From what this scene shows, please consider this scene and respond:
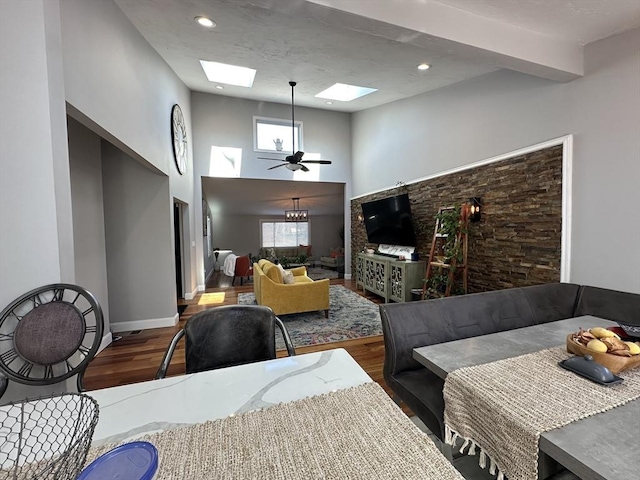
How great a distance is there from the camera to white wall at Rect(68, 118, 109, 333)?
276 cm

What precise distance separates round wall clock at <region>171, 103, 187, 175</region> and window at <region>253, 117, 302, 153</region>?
149 centimetres

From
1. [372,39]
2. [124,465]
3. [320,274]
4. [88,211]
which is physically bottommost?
[320,274]

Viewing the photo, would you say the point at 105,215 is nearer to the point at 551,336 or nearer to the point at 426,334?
Answer: the point at 426,334

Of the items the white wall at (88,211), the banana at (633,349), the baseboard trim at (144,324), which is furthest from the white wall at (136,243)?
the banana at (633,349)

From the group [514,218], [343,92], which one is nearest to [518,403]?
[514,218]

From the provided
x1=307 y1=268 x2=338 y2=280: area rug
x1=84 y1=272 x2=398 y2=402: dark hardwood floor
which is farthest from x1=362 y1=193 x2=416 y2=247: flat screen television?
x1=307 y1=268 x2=338 y2=280: area rug

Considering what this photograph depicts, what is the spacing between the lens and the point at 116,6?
8.71 feet

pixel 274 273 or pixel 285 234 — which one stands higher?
pixel 285 234

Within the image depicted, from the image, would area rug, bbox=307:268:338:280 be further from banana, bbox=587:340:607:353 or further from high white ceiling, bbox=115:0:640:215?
banana, bbox=587:340:607:353

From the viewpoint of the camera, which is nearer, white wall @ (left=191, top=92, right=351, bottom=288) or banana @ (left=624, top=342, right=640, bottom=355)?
banana @ (left=624, top=342, right=640, bottom=355)

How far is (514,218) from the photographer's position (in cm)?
296

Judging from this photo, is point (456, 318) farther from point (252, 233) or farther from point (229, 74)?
point (252, 233)

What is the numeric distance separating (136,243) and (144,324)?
1.08m

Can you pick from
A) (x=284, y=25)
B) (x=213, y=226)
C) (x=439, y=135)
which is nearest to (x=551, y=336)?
(x=439, y=135)
